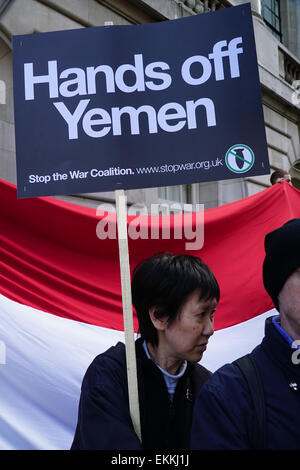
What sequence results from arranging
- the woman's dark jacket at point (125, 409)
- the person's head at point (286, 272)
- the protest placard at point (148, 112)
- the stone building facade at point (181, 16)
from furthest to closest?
the stone building facade at point (181, 16)
the protest placard at point (148, 112)
the woman's dark jacket at point (125, 409)
the person's head at point (286, 272)

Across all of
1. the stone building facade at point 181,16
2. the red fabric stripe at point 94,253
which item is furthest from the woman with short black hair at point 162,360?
the stone building facade at point 181,16

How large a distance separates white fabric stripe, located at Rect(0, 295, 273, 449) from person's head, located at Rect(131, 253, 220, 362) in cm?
68

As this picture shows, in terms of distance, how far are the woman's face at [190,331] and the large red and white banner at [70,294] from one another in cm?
76

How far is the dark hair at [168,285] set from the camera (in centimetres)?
224

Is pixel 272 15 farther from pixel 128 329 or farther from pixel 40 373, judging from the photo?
pixel 128 329

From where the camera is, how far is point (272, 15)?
A: 1282 cm

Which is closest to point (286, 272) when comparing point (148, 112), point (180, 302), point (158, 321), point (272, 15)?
point (180, 302)

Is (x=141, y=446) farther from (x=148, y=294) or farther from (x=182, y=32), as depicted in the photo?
(x=182, y=32)

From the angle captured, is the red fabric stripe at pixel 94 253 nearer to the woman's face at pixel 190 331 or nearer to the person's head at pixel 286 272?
the woman's face at pixel 190 331

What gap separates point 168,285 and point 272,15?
12.3m

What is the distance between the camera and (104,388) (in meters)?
2.06

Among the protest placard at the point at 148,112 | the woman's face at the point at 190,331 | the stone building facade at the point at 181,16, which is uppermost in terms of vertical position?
the stone building facade at the point at 181,16
